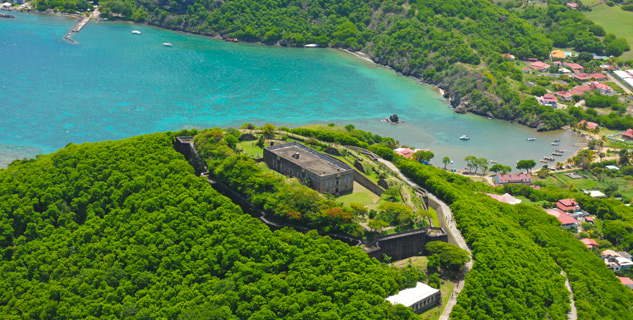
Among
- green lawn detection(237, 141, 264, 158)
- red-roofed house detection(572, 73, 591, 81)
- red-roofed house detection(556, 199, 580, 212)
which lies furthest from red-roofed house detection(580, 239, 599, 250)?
red-roofed house detection(572, 73, 591, 81)

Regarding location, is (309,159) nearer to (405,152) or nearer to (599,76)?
(405,152)

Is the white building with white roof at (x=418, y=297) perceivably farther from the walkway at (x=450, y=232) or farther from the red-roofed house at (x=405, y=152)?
the red-roofed house at (x=405, y=152)

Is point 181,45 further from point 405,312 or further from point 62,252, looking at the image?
point 405,312

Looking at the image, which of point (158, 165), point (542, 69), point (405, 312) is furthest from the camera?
point (542, 69)

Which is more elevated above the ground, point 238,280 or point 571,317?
point 238,280

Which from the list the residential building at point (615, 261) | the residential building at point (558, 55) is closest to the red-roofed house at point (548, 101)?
the residential building at point (558, 55)

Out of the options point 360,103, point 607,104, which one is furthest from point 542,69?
point 360,103

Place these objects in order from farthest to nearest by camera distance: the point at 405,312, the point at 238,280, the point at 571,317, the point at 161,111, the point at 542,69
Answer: the point at 542,69 → the point at 161,111 → the point at 571,317 → the point at 238,280 → the point at 405,312
